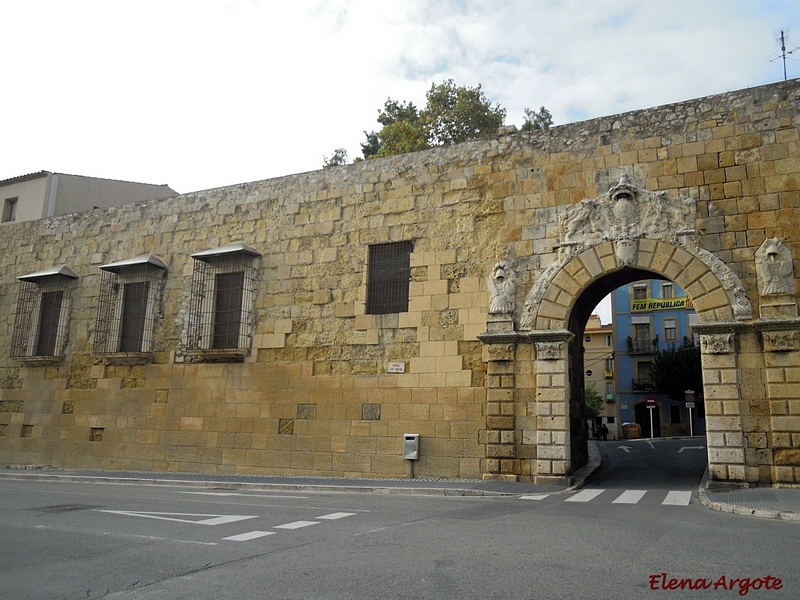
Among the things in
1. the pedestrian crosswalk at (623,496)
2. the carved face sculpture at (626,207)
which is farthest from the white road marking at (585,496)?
the carved face sculpture at (626,207)

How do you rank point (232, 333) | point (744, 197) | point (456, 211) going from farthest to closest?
point (232, 333), point (456, 211), point (744, 197)

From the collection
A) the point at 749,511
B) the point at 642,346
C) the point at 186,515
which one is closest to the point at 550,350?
the point at 749,511

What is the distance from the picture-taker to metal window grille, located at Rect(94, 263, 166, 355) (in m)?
15.0

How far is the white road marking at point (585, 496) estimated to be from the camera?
8750mm

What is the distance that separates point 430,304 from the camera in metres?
12.2

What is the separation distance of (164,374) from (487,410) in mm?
7438

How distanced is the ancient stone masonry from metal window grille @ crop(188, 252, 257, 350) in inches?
1.7

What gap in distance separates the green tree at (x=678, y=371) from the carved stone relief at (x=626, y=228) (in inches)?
988

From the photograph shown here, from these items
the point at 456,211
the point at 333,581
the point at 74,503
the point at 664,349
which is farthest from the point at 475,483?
the point at 664,349

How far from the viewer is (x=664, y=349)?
37.1m

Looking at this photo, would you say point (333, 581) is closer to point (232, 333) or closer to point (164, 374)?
point (232, 333)

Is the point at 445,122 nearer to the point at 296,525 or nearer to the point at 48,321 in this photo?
the point at 48,321

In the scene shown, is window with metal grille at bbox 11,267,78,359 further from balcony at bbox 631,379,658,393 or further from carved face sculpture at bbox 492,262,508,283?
balcony at bbox 631,379,658,393

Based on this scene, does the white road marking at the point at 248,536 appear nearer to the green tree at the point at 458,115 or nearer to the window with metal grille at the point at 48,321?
the window with metal grille at the point at 48,321
